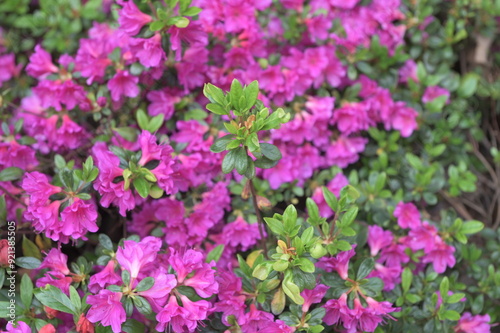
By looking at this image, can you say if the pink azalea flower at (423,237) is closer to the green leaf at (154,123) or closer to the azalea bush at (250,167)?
the azalea bush at (250,167)

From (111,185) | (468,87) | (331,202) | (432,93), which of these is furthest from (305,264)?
(468,87)

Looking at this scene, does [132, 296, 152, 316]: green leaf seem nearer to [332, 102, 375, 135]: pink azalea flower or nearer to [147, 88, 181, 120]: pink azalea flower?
[147, 88, 181, 120]: pink azalea flower

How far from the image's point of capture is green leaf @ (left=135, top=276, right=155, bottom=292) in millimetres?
1544

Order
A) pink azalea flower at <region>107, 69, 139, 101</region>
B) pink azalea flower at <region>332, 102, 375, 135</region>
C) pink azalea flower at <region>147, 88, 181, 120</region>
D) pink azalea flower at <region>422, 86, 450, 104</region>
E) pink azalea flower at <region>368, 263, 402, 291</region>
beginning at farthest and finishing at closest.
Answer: pink azalea flower at <region>422, 86, 450, 104</region> < pink azalea flower at <region>332, 102, 375, 135</region> < pink azalea flower at <region>147, 88, 181, 120</region> < pink azalea flower at <region>107, 69, 139, 101</region> < pink azalea flower at <region>368, 263, 402, 291</region>


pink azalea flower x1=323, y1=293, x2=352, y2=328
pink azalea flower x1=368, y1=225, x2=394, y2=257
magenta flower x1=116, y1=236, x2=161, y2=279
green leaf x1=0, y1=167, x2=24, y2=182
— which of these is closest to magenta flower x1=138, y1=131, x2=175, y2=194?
magenta flower x1=116, y1=236, x2=161, y2=279

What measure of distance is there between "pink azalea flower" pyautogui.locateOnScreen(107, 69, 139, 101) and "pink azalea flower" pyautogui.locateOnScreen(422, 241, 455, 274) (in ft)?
4.34

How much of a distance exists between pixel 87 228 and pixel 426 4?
6.68 ft

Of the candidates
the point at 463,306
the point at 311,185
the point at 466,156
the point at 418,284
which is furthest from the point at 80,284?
the point at 466,156

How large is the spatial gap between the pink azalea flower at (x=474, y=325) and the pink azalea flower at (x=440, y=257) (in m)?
0.20

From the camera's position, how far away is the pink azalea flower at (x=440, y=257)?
1977 millimetres

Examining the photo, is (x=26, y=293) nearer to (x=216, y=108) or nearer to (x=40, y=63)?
(x=216, y=108)

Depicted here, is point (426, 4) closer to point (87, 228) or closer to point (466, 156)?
point (466, 156)

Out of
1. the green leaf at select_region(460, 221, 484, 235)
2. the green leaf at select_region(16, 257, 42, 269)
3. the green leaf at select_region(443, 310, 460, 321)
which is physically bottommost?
the green leaf at select_region(443, 310, 460, 321)

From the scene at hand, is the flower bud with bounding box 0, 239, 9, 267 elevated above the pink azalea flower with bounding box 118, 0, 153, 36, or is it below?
below
